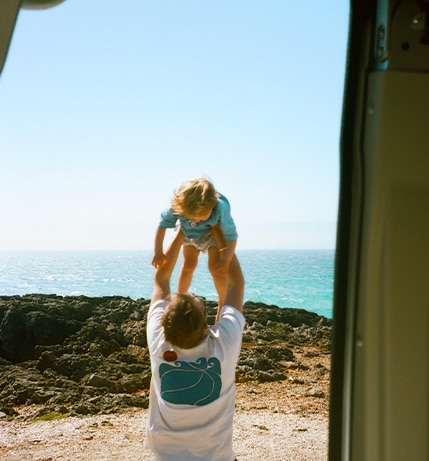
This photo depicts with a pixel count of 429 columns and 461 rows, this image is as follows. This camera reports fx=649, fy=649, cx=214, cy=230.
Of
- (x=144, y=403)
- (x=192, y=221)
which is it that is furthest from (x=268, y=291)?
Answer: (x=192, y=221)

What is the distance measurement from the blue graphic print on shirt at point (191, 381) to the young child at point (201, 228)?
2.74 ft

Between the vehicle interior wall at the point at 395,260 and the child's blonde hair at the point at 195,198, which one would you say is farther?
the child's blonde hair at the point at 195,198

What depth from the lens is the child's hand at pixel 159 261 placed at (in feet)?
10.8

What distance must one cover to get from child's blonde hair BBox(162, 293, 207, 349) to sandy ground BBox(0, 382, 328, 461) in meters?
3.59

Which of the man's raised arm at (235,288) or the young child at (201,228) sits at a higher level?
the young child at (201,228)

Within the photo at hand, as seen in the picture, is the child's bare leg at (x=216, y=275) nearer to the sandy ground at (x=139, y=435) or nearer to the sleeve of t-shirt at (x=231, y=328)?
the sleeve of t-shirt at (x=231, y=328)

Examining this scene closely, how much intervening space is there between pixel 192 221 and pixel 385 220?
7.70ft

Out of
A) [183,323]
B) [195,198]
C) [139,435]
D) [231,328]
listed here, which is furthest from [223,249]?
[139,435]

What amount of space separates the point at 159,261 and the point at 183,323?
0.96 metres

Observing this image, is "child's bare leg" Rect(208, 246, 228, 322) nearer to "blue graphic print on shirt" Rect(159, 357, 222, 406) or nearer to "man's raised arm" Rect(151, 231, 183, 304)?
"man's raised arm" Rect(151, 231, 183, 304)

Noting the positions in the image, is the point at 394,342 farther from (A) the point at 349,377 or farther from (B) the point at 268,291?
(B) the point at 268,291

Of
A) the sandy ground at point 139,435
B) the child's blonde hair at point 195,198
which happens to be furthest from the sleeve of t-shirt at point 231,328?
the sandy ground at point 139,435

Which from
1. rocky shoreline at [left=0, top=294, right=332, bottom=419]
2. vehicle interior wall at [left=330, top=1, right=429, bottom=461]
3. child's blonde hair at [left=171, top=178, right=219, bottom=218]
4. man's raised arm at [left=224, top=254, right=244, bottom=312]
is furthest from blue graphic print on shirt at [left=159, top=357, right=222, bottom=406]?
rocky shoreline at [left=0, top=294, right=332, bottom=419]

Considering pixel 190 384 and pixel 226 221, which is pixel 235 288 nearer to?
pixel 190 384
